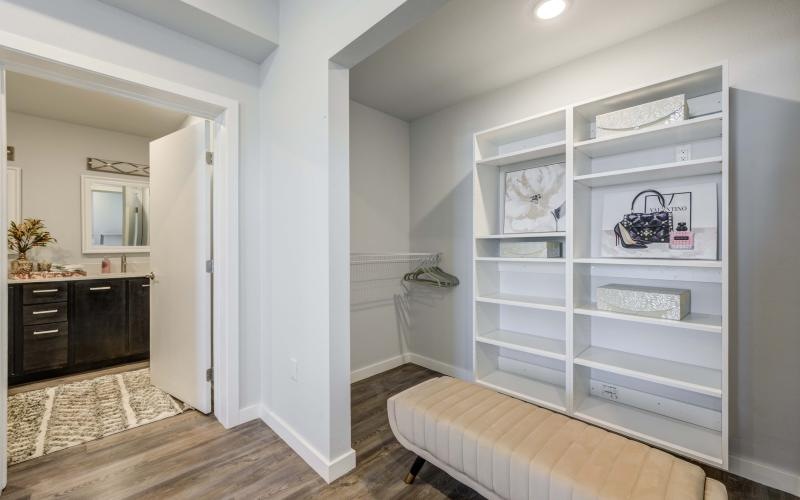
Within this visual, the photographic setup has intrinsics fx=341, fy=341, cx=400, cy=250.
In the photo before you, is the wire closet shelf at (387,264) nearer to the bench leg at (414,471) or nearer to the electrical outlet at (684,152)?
the bench leg at (414,471)

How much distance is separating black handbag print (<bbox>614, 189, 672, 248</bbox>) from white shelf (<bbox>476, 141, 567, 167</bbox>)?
0.56 m

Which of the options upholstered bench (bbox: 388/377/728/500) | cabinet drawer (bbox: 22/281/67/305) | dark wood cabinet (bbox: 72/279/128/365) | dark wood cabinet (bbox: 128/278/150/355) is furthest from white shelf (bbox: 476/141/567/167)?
cabinet drawer (bbox: 22/281/67/305)

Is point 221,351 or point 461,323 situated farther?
point 461,323

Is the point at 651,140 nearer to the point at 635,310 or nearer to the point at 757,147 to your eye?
the point at 757,147

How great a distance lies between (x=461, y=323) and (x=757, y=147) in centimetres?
222

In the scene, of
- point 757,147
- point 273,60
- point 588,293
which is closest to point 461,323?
point 588,293

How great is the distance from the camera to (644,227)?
2.04 m

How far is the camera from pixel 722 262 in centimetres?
160

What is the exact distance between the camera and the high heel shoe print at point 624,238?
2.07 metres

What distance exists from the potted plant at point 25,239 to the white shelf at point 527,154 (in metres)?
4.16

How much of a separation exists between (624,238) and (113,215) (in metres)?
4.94

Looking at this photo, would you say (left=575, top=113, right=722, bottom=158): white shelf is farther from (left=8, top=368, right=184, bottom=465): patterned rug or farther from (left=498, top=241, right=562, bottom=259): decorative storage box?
(left=8, top=368, right=184, bottom=465): patterned rug

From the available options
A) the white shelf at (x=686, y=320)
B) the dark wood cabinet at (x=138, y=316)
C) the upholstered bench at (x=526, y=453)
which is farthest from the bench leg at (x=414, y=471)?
the dark wood cabinet at (x=138, y=316)

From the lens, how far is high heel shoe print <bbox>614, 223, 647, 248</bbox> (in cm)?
207
